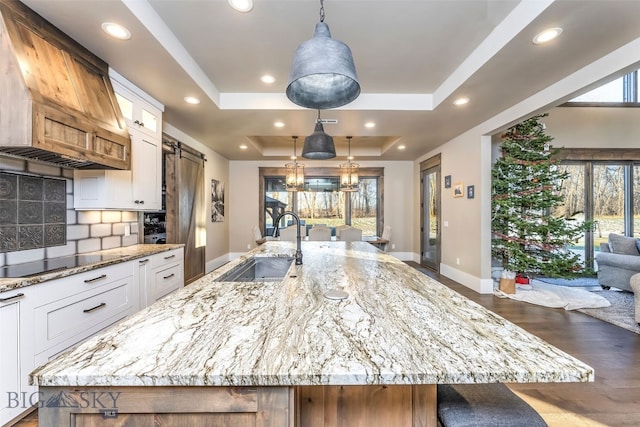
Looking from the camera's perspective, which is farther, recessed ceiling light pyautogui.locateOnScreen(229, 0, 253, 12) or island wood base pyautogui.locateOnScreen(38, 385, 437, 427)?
recessed ceiling light pyautogui.locateOnScreen(229, 0, 253, 12)

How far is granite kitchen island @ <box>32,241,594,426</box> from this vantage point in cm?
70

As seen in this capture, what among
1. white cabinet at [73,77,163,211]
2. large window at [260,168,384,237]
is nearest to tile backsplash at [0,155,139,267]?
white cabinet at [73,77,163,211]

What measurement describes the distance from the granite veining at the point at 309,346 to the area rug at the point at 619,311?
342 cm

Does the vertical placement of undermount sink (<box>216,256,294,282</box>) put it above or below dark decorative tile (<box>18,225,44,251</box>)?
below

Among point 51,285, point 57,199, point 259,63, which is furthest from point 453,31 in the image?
point 57,199

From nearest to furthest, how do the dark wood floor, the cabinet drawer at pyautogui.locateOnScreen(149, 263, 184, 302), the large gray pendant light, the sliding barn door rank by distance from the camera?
the large gray pendant light < the dark wood floor < the cabinet drawer at pyautogui.locateOnScreen(149, 263, 184, 302) < the sliding barn door

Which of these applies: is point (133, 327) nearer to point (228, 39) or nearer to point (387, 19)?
point (228, 39)

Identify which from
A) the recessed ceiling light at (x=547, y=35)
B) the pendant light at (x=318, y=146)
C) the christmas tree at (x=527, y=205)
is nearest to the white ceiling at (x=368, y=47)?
the recessed ceiling light at (x=547, y=35)

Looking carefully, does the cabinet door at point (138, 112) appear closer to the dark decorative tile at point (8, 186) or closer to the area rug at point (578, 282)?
the dark decorative tile at point (8, 186)

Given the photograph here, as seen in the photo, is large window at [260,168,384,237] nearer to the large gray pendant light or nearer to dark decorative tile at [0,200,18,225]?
Result: dark decorative tile at [0,200,18,225]

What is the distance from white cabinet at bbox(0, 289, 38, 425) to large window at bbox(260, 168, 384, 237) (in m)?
5.60

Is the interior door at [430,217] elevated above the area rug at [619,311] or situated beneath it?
elevated above

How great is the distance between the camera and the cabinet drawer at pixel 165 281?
2838 millimetres

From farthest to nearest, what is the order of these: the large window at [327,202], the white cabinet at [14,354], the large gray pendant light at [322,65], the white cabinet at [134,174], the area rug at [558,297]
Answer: the large window at [327,202] < the area rug at [558,297] < the white cabinet at [134,174] < the white cabinet at [14,354] < the large gray pendant light at [322,65]
